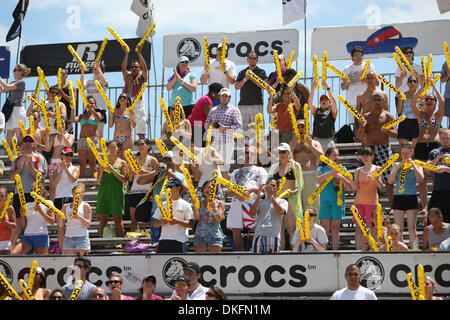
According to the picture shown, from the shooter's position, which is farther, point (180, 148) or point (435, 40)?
point (435, 40)

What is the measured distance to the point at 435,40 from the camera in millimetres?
17406

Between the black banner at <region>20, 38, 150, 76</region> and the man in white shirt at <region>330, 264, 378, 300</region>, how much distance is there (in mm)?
10316

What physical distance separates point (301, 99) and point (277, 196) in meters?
3.17

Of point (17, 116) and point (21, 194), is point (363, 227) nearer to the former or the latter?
point (21, 194)

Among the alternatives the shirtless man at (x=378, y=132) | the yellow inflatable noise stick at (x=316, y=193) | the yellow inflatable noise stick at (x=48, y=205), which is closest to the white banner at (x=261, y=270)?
the yellow inflatable noise stick at (x=48, y=205)

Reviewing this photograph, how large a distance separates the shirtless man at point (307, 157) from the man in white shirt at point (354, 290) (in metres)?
3.23

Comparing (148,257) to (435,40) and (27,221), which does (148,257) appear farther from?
(435,40)

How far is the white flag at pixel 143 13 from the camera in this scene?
762 inches

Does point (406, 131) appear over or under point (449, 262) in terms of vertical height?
over

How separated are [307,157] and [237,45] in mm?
5549

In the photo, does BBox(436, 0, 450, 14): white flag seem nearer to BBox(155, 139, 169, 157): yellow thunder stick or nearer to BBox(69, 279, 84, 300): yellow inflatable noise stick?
BBox(155, 139, 169, 157): yellow thunder stick
